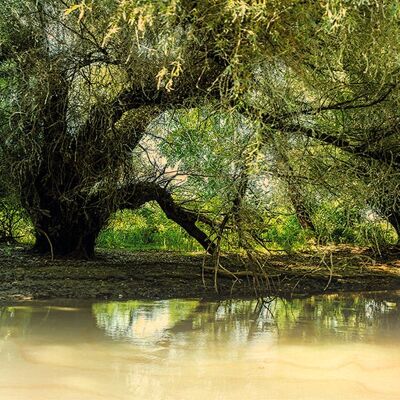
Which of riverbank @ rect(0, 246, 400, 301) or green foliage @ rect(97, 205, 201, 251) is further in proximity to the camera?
green foliage @ rect(97, 205, 201, 251)

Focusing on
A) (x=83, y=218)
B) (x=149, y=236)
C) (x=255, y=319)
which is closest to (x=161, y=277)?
(x=83, y=218)

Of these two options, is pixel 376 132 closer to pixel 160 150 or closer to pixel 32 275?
pixel 160 150

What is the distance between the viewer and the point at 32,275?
8047 mm

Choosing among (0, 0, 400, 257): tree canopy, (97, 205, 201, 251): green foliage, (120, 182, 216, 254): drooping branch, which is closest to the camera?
(0, 0, 400, 257): tree canopy

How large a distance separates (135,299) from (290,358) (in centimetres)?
289

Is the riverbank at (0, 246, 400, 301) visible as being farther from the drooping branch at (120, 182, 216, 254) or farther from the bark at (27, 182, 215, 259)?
the drooping branch at (120, 182, 216, 254)

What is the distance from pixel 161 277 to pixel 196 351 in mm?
3396

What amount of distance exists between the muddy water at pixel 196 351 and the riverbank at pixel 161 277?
1.59 ft

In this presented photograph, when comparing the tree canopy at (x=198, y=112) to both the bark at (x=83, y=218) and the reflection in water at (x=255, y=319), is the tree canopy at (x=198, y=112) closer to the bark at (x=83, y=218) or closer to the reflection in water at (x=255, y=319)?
the bark at (x=83, y=218)

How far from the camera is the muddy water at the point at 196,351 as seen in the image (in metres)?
4.24

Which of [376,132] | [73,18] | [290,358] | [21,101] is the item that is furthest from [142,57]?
[290,358]

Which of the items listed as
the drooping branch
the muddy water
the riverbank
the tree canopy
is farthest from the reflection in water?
the drooping branch

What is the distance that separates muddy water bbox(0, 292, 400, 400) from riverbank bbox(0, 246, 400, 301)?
19.0 inches

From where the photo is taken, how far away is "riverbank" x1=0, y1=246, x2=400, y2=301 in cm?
776
